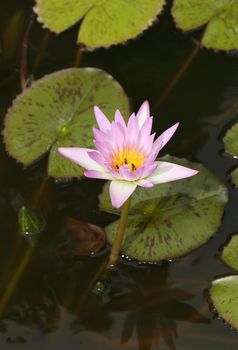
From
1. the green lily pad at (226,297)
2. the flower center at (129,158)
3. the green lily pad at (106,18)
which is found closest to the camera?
the flower center at (129,158)

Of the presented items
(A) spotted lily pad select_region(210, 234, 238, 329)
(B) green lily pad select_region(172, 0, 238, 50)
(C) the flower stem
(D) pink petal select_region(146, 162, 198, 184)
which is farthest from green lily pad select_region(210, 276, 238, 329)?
(B) green lily pad select_region(172, 0, 238, 50)

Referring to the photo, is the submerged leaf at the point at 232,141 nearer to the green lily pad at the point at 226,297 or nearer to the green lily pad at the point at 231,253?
the green lily pad at the point at 231,253

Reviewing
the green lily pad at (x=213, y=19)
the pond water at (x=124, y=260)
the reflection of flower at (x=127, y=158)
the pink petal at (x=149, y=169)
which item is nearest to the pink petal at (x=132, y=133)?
the reflection of flower at (x=127, y=158)

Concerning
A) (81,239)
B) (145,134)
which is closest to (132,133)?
(145,134)

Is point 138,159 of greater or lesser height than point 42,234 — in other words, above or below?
above

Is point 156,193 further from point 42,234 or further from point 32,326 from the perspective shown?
point 32,326

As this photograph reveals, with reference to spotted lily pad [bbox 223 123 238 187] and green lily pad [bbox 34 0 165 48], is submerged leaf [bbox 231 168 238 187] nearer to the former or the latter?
spotted lily pad [bbox 223 123 238 187]

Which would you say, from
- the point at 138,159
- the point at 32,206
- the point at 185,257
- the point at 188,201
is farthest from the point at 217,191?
the point at 32,206
